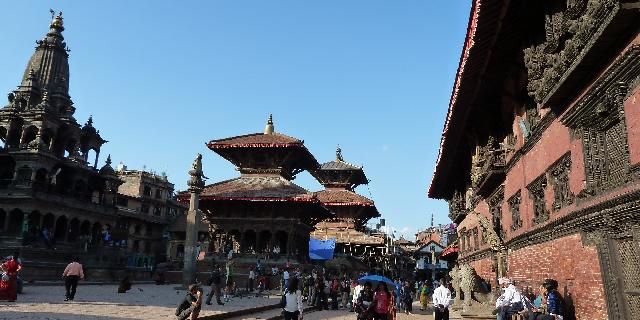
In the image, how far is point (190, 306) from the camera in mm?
8219

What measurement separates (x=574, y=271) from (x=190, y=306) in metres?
6.25

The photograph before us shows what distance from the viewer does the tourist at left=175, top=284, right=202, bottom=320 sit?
8094 millimetres

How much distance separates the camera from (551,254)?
798 centimetres

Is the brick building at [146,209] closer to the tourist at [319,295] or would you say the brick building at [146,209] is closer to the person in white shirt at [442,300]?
the tourist at [319,295]

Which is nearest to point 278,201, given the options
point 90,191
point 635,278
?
point 90,191

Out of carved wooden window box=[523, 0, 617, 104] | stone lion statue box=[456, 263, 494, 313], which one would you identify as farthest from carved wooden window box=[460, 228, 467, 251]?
carved wooden window box=[523, 0, 617, 104]

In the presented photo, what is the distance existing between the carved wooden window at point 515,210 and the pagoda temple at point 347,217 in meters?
30.4

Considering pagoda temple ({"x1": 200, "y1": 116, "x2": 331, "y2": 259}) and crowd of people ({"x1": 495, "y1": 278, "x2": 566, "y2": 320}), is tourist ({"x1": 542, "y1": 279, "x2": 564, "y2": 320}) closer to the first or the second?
crowd of people ({"x1": 495, "y1": 278, "x2": 566, "y2": 320})

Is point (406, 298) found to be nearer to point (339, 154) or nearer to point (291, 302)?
point (291, 302)

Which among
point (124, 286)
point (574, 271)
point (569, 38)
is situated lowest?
point (124, 286)

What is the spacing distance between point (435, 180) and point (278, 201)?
1159 cm

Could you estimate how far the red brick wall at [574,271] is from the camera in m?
6.23

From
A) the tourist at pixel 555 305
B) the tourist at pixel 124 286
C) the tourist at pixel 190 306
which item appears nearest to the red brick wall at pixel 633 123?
the tourist at pixel 555 305

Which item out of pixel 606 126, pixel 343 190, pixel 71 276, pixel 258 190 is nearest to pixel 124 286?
pixel 71 276
